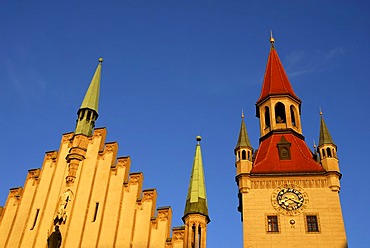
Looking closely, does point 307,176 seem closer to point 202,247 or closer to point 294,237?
point 294,237

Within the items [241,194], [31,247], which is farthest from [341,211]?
[31,247]

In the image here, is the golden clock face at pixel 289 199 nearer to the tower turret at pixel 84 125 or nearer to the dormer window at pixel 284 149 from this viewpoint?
the dormer window at pixel 284 149

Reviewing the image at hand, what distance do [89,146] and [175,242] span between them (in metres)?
6.56

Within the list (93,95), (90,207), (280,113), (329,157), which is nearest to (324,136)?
(329,157)

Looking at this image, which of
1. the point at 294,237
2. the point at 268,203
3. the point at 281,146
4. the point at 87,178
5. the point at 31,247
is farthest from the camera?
the point at 281,146

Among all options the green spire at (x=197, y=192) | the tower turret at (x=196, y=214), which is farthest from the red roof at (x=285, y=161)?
the tower turret at (x=196, y=214)

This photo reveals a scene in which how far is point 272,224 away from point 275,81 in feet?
47.8

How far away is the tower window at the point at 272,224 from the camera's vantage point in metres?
28.0

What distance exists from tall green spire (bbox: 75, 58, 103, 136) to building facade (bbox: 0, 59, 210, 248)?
0.36 ft

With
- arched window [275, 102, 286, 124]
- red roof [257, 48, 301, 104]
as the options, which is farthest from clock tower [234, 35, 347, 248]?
red roof [257, 48, 301, 104]

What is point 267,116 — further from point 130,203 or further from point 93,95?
point 130,203

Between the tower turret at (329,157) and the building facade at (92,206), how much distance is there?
13282mm

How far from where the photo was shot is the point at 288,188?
29719mm

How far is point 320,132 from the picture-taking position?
33.5 metres
